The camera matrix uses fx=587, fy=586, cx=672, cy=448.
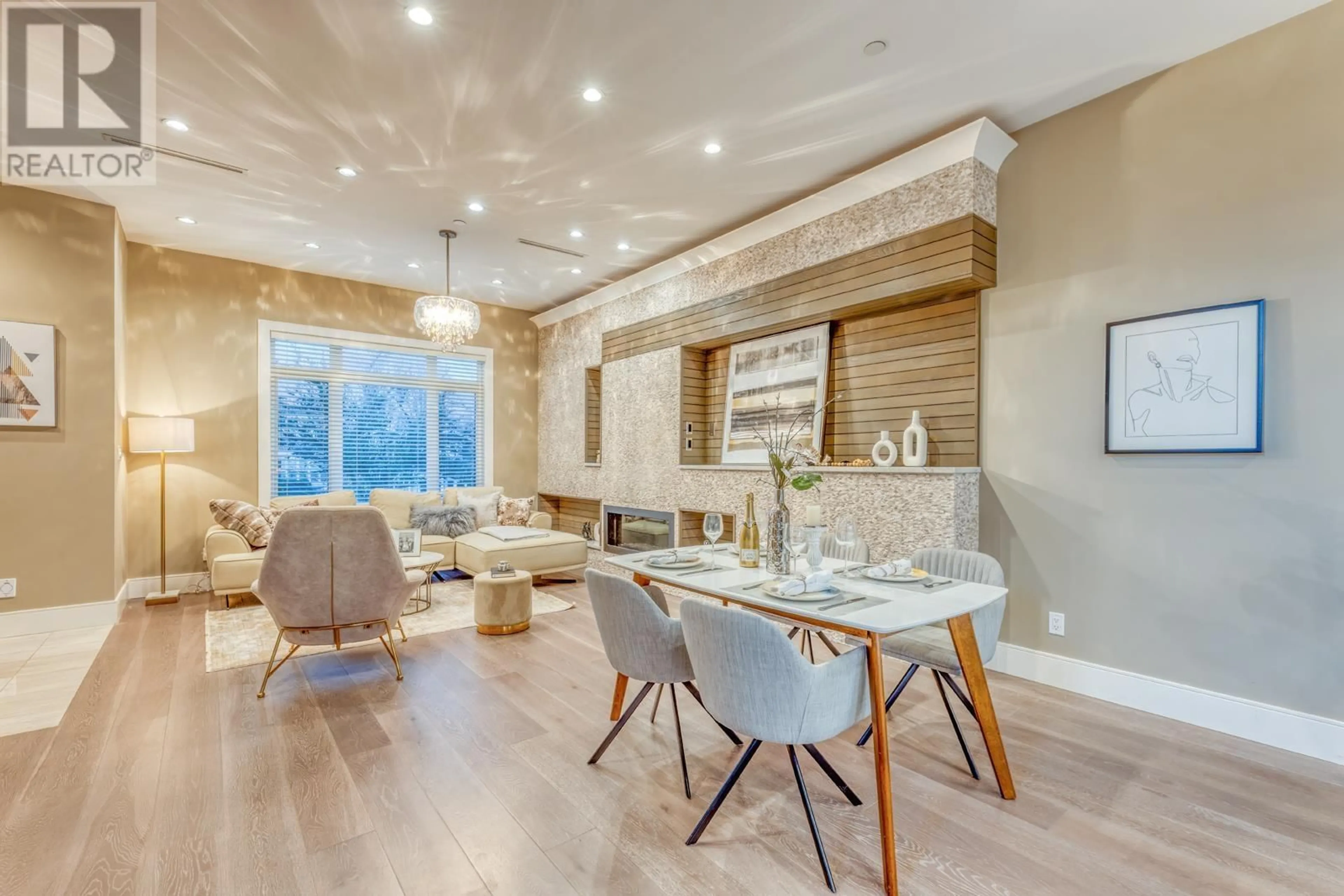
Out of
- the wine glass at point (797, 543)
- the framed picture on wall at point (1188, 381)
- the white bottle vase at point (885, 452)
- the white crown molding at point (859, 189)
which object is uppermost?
the white crown molding at point (859, 189)

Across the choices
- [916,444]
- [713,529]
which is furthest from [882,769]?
[916,444]

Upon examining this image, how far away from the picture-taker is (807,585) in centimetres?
204

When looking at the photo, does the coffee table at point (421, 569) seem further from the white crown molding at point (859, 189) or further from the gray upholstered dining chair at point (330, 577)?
the white crown molding at point (859, 189)

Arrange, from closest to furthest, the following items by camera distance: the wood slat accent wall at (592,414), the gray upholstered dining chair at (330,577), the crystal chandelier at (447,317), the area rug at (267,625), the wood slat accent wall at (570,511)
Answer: the gray upholstered dining chair at (330,577) < the area rug at (267,625) < the crystal chandelier at (447,317) < the wood slat accent wall at (592,414) < the wood slat accent wall at (570,511)

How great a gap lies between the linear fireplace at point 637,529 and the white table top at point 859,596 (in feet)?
9.37

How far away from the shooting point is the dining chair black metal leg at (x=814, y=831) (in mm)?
1673

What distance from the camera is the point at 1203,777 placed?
7.41ft

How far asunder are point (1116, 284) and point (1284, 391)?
2.73 ft

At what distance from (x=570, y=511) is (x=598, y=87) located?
5.17m

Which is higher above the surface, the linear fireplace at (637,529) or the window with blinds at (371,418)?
the window with blinds at (371,418)

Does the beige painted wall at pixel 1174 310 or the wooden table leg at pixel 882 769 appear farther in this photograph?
the beige painted wall at pixel 1174 310

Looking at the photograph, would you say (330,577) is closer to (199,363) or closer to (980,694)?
(980,694)

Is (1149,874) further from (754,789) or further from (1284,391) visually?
(1284,391)

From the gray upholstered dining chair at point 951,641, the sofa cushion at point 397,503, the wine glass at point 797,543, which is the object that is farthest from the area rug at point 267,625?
the gray upholstered dining chair at point 951,641
